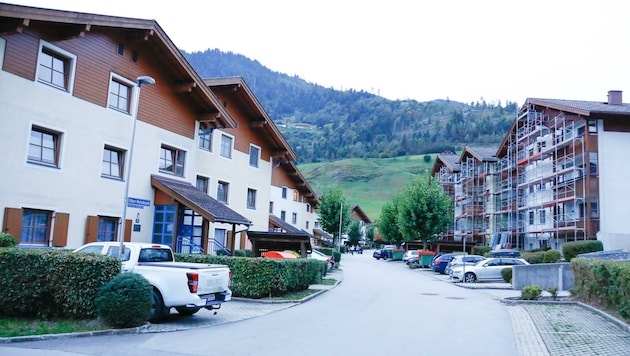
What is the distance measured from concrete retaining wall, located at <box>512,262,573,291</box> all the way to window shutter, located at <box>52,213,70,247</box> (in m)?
19.9

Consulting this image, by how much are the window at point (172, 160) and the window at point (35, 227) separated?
20.9 feet

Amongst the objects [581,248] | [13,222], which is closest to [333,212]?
[581,248]

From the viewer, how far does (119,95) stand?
2125 cm

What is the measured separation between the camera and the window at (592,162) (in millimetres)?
42281

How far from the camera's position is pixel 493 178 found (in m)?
64.6

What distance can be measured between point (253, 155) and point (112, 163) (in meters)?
12.8

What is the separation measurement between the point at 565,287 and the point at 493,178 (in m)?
40.8

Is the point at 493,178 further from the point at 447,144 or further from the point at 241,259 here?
the point at 447,144

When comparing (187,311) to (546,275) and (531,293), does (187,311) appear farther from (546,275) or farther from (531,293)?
(546,275)

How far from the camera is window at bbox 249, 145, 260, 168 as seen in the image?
32.6 metres

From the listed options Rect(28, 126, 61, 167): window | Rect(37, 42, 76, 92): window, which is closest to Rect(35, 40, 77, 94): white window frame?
Rect(37, 42, 76, 92): window

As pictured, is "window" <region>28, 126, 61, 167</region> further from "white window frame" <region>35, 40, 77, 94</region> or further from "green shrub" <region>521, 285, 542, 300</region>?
"green shrub" <region>521, 285, 542, 300</region>

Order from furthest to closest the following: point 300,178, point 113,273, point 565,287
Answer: point 300,178, point 565,287, point 113,273

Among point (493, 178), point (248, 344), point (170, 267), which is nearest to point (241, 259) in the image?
point (170, 267)
